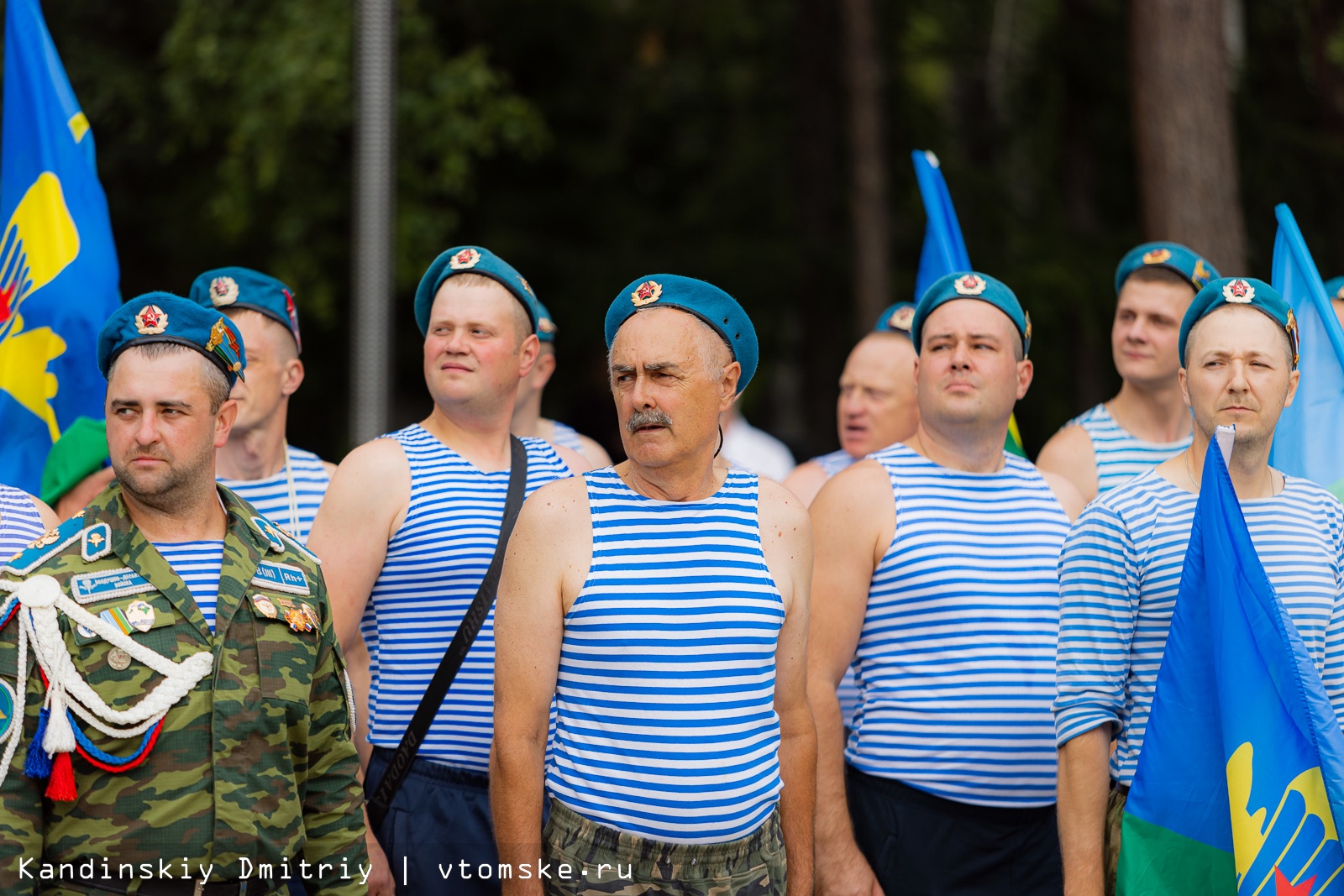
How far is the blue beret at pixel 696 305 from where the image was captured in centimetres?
313

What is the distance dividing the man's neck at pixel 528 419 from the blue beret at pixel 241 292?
963 mm

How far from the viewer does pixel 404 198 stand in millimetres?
11336

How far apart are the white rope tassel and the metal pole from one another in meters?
5.91

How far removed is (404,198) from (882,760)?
852 centimetres

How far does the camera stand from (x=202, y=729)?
2820mm

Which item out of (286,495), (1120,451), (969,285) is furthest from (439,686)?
(1120,451)

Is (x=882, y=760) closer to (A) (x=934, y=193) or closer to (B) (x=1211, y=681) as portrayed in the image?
(B) (x=1211, y=681)

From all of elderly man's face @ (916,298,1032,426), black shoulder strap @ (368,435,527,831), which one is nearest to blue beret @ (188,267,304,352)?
black shoulder strap @ (368,435,527,831)

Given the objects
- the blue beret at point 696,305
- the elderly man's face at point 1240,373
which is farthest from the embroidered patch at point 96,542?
the elderly man's face at point 1240,373

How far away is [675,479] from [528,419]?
2.23 metres

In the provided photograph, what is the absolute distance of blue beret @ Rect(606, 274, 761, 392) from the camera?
313cm

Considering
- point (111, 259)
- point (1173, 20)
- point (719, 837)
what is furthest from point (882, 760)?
point (1173, 20)

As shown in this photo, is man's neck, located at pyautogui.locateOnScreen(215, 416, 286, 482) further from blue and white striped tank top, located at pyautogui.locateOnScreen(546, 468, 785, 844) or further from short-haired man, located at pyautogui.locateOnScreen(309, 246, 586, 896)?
blue and white striped tank top, located at pyautogui.locateOnScreen(546, 468, 785, 844)

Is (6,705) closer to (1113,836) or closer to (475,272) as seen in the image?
(475,272)
